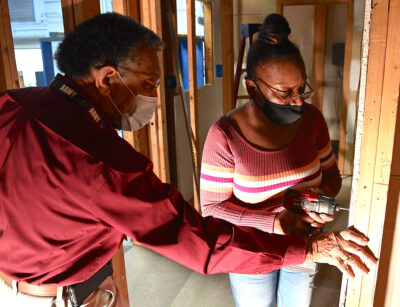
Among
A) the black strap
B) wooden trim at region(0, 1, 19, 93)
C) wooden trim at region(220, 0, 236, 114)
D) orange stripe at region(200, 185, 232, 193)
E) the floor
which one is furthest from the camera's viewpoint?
wooden trim at region(220, 0, 236, 114)

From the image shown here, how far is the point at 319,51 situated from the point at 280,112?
4001mm

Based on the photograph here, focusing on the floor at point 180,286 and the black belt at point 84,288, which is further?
the floor at point 180,286

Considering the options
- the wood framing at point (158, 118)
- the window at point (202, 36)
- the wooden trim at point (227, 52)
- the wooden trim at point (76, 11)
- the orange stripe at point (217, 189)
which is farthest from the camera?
the window at point (202, 36)

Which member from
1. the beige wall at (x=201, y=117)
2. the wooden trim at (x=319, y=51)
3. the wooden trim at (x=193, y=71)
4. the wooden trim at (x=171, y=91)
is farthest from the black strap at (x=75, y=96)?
the wooden trim at (x=319, y=51)

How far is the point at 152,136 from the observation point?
3016 millimetres

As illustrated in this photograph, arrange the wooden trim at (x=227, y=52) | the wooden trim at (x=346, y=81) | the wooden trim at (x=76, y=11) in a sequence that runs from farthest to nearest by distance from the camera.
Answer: the wooden trim at (x=346, y=81) < the wooden trim at (x=227, y=52) < the wooden trim at (x=76, y=11)

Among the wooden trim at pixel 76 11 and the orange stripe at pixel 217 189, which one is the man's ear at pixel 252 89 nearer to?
the orange stripe at pixel 217 189

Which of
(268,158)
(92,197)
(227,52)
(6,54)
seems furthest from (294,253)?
(227,52)

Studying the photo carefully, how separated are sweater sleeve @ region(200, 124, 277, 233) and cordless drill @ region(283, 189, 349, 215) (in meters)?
0.11

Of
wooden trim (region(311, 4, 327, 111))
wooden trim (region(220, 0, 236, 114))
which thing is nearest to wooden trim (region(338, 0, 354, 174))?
wooden trim (region(311, 4, 327, 111))

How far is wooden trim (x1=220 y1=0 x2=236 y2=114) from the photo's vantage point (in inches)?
151

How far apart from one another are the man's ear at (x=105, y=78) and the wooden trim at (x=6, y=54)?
1.04 meters

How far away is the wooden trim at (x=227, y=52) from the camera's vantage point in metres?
3.83

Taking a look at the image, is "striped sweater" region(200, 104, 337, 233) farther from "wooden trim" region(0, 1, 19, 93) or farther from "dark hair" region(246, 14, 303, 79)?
"wooden trim" region(0, 1, 19, 93)
